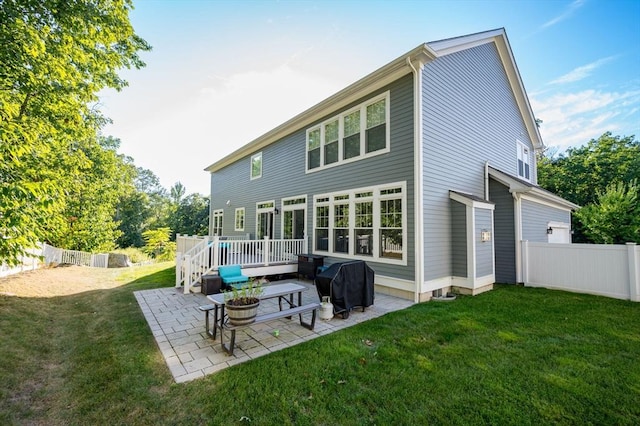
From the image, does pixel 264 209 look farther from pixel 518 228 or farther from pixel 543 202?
pixel 543 202

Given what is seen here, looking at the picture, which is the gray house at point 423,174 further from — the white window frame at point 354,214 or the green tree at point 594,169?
the green tree at point 594,169

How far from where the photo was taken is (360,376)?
322 centimetres

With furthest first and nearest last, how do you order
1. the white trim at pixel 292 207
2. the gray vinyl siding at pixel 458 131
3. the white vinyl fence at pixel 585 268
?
the white trim at pixel 292 207 → the gray vinyl siding at pixel 458 131 → the white vinyl fence at pixel 585 268

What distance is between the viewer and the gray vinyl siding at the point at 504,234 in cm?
847

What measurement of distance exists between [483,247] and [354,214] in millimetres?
3581

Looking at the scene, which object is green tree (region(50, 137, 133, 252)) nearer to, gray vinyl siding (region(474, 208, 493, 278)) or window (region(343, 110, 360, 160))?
window (region(343, 110, 360, 160))

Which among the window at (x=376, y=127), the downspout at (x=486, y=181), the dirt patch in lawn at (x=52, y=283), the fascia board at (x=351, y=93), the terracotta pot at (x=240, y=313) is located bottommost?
the dirt patch in lawn at (x=52, y=283)

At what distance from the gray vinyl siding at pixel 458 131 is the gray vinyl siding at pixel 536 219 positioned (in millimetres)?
1708

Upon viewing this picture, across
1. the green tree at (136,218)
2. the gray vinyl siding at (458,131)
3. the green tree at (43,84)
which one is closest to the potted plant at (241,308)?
the green tree at (43,84)

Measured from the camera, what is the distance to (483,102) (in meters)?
9.16

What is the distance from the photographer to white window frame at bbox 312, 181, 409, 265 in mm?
6793

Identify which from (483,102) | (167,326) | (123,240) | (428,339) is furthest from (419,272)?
(123,240)

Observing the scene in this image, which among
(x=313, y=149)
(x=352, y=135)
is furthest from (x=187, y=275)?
(x=352, y=135)

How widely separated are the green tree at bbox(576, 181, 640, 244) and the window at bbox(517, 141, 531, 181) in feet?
18.9
